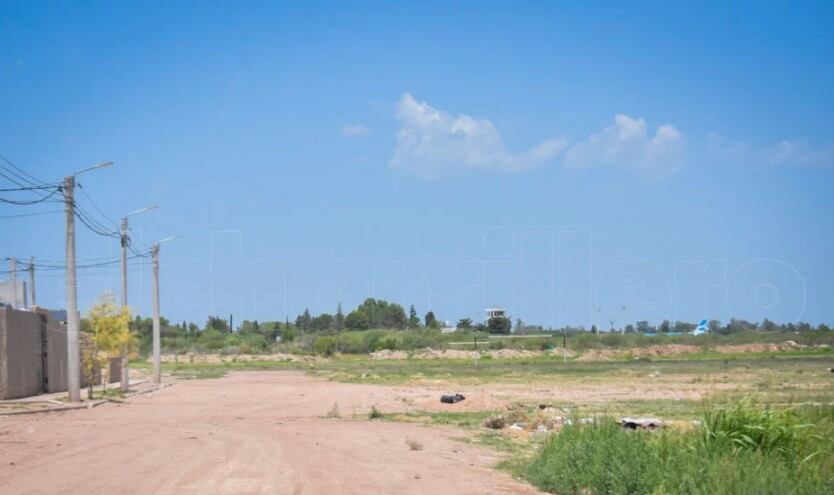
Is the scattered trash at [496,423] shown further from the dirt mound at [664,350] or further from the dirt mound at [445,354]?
the dirt mound at [664,350]

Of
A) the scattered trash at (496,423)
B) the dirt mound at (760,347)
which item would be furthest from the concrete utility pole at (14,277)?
the dirt mound at (760,347)

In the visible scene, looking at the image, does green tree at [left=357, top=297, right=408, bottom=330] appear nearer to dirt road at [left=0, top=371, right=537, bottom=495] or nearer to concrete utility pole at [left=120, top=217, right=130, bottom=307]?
concrete utility pole at [left=120, top=217, right=130, bottom=307]

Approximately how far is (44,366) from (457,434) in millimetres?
26174

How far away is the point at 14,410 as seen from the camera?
99.0ft

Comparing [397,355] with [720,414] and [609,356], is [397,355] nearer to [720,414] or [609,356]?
[609,356]

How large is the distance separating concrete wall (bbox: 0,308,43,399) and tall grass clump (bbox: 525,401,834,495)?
27277mm

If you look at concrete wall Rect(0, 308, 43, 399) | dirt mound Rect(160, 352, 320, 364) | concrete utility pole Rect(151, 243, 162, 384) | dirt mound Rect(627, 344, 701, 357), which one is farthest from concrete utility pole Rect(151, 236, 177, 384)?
dirt mound Rect(627, 344, 701, 357)

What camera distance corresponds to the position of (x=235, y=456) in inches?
685

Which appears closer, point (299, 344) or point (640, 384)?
point (640, 384)

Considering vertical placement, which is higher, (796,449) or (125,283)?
(125,283)

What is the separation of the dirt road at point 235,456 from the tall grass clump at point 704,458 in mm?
880

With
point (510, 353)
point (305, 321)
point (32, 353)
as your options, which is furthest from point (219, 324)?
point (32, 353)

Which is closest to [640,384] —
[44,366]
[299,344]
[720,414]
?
[44,366]

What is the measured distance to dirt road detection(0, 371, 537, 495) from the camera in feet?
46.3
